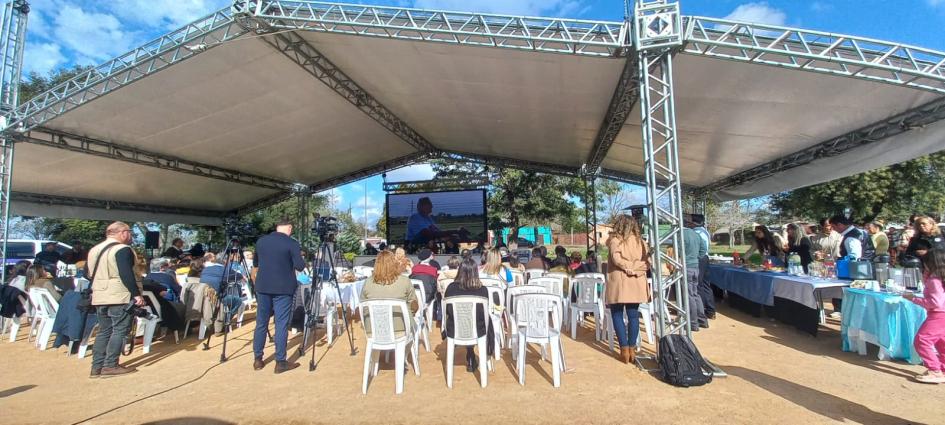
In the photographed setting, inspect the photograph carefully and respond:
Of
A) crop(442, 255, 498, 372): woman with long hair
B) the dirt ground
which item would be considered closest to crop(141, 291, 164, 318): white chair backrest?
the dirt ground

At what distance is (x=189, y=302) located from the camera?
5.18 metres

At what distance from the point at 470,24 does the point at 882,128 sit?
17.4ft

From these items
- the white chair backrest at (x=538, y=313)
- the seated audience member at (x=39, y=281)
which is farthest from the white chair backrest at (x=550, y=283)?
the seated audience member at (x=39, y=281)

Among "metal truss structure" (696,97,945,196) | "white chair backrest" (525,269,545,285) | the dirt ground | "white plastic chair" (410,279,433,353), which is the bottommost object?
the dirt ground

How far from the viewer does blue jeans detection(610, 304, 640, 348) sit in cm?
388

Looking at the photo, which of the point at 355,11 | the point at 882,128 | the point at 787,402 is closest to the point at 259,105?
the point at 355,11

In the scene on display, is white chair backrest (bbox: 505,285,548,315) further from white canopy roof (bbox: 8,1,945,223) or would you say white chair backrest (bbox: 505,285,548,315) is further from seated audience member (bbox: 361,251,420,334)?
white canopy roof (bbox: 8,1,945,223)

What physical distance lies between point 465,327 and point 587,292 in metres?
2.04

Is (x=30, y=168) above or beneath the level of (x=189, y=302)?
above

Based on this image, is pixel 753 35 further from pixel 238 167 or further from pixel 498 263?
pixel 238 167

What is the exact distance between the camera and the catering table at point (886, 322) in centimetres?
353

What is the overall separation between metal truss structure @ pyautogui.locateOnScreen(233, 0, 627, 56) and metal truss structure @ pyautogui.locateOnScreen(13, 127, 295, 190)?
15.2ft

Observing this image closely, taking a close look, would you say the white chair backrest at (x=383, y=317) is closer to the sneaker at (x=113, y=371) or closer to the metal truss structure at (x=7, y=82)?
the sneaker at (x=113, y=371)

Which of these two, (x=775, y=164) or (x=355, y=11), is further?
(x=775, y=164)
